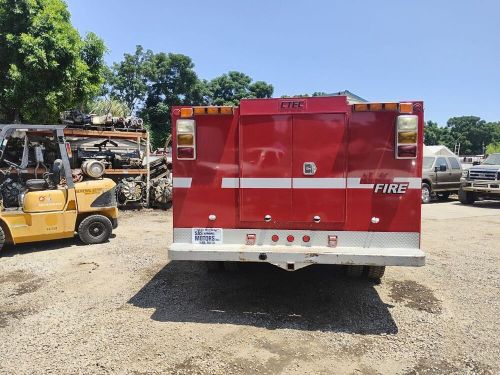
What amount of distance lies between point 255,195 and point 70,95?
10370 mm

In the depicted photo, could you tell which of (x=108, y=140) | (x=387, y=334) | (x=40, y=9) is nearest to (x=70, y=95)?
(x=108, y=140)

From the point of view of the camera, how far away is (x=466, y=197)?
16781mm

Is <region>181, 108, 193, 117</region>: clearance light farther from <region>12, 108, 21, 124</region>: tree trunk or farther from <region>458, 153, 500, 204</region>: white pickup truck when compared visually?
<region>458, 153, 500, 204</region>: white pickup truck

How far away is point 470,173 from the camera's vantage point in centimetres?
1653

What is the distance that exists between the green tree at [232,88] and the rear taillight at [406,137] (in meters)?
37.7

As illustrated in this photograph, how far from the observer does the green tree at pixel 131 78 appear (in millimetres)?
38750

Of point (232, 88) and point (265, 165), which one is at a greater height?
point (232, 88)

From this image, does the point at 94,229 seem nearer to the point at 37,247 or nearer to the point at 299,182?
the point at 37,247

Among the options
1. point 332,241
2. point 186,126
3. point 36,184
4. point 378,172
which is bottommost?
point 332,241

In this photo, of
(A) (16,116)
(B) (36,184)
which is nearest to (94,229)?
(B) (36,184)

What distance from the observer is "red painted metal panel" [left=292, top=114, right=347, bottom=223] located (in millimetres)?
4547

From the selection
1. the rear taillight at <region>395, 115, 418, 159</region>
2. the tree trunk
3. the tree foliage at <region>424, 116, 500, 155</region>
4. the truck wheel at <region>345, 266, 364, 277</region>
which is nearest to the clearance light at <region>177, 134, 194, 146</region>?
the rear taillight at <region>395, 115, 418, 159</region>

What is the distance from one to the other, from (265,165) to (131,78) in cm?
3802

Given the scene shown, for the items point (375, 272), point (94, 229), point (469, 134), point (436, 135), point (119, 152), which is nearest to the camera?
point (375, 272)
